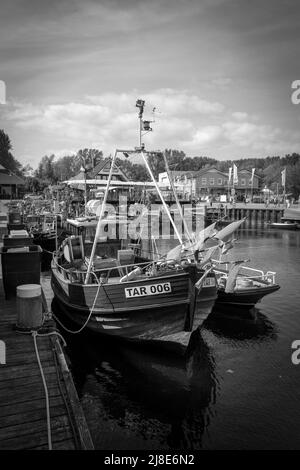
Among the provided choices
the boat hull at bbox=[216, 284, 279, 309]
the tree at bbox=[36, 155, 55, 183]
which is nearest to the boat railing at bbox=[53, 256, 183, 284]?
the boat hull at bbox=[216, 284, 279, 309]

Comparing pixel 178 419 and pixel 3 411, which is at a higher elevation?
pixel 3 411

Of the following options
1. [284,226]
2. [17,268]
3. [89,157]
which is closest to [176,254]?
[17,268]

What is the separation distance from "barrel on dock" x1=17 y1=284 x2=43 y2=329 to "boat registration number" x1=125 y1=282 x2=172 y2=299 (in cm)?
294

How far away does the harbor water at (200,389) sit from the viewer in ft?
27.0

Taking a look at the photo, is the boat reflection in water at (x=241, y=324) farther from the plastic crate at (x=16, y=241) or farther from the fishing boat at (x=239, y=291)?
the plastic crate at (x=16, y=241)

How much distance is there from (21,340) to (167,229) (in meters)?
44.1

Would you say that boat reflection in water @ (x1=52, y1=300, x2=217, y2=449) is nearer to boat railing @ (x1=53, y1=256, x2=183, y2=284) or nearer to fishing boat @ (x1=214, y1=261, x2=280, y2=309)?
boat railing @ (x1=53, y1=256, x2=183, y2=284)

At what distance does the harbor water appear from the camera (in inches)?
324

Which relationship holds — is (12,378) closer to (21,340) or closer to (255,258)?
(21,340)

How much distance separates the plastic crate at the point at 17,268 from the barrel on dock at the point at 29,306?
2945 mm

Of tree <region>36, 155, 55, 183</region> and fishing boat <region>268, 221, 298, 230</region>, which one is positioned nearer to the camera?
fishing boat <region>268, 221, 298, 230</region>

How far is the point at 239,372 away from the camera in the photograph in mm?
11227

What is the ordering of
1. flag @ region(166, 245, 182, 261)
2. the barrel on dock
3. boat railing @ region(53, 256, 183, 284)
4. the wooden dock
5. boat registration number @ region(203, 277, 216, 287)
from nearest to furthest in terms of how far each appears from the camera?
1. the wooden dock
2. the barrel on dock
3. flag @ region(166, 245, 182, 261)
4. boat railing @ region(53, 256, 183, 284)
5. boat registration number @ region(203, 277, 216, 287)
